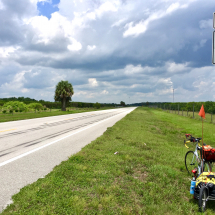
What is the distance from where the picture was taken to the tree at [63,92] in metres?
52.5

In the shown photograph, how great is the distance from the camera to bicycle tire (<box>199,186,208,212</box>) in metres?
3.49

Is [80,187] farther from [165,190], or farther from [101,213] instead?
[165,190]

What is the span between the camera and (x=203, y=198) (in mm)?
3635

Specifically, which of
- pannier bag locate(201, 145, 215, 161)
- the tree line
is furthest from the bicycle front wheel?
the tree line

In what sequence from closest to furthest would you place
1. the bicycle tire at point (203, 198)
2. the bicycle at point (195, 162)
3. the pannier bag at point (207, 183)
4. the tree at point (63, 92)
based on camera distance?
the bicycle tire at point (203, 198), the pannier bag at point (207, 183), the bicycle at point (195, 162), the tree at point (63, 92)

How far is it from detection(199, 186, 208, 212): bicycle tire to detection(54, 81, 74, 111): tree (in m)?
50.4

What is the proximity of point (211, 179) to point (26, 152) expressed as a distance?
19.8ft

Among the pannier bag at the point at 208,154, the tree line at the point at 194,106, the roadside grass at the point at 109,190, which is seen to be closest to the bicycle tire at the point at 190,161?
the roadside grass at the point at 109,190

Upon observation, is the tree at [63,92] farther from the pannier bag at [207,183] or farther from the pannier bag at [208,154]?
the pannier bag at [207,183]

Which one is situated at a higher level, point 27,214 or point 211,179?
point 211,179

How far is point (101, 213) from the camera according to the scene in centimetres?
319

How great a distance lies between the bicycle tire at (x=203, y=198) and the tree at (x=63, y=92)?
50.4m

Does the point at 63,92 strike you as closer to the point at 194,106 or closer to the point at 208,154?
the point at 194,106

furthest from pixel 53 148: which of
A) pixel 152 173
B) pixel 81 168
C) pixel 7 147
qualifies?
pixel 152 173
